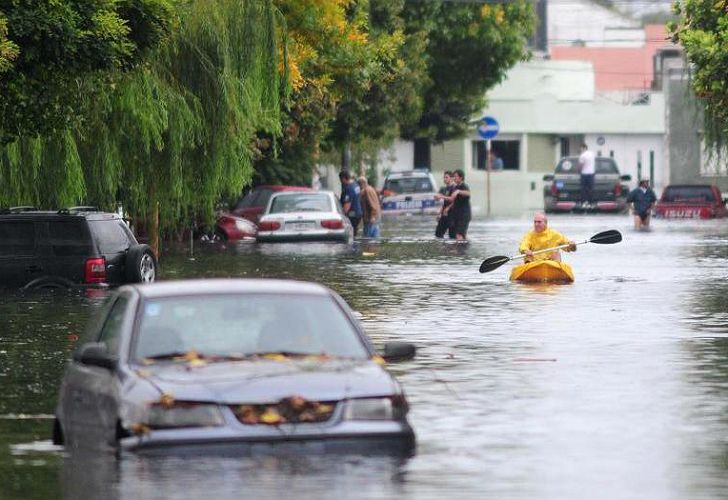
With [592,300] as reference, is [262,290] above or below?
above

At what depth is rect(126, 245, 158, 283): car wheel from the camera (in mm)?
28656

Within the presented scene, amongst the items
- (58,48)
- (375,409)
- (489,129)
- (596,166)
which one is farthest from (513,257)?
(489,129)

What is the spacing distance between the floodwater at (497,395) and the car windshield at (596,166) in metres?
38.5

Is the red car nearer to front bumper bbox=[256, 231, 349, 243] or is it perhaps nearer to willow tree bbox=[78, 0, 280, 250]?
front bumper bbox=[256, 231, 349, 243]

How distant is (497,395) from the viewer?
15867mm

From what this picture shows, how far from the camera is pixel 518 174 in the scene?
344 feet

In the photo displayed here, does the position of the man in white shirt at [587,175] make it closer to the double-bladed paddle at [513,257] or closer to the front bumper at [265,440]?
the double-bladed paddle at [513,257]

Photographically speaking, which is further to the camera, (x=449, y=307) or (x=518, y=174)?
(x=518, y=174)

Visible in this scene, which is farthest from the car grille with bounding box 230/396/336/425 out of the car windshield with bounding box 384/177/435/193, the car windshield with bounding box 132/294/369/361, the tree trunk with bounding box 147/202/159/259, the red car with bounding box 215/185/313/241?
the car windshield with bounding box 384/177/435/193

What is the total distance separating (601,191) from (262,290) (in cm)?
6284

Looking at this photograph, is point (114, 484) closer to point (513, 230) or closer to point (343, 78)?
point (343, 78)

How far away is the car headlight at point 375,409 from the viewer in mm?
11102

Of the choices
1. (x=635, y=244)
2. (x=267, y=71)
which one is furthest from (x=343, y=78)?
(x=267, y=71)

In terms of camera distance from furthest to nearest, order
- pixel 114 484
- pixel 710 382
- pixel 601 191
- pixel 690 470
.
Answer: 1. pixel 601 191
2. pixel 710 382
3. pixel 690 470
4. pixel 114 484
